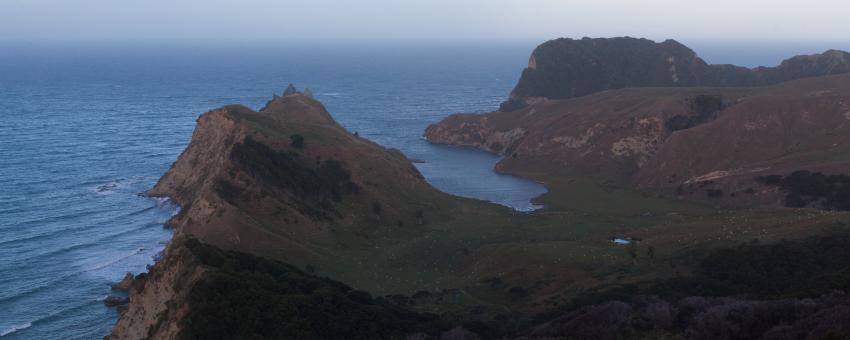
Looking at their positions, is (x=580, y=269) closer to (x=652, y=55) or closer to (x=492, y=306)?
(x=492, y=306)

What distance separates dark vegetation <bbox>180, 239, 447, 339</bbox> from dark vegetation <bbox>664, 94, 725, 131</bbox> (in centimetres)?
7610

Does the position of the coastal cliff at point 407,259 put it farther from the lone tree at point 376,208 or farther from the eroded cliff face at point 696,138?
the eroded cliff face at point 696,138

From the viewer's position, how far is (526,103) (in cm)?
15612

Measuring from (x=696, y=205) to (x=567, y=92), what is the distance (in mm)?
84565

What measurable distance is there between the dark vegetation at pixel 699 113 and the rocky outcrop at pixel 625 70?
49.1 meters

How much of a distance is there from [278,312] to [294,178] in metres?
35.0

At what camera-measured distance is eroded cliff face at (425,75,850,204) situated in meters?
86.2

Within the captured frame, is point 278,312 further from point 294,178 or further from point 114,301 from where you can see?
point 294,178

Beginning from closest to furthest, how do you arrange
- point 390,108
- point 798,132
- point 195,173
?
point 195,173
point 798,132
point 390,108

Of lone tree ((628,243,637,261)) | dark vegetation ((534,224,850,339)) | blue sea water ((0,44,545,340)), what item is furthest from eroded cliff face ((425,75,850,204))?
dark vegetation ((534,224,850,339))

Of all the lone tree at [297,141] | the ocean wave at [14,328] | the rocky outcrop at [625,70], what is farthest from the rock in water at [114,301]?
the rocky outcrop at [625,70]

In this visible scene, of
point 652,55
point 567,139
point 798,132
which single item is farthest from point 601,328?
point 652,55

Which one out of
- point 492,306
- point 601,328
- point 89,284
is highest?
point 601,328

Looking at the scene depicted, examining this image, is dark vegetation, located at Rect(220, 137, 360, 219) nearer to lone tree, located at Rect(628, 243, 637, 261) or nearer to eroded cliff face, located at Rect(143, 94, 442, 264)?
eroded cliff face, located at Rect(143, 94, 442, 264)
